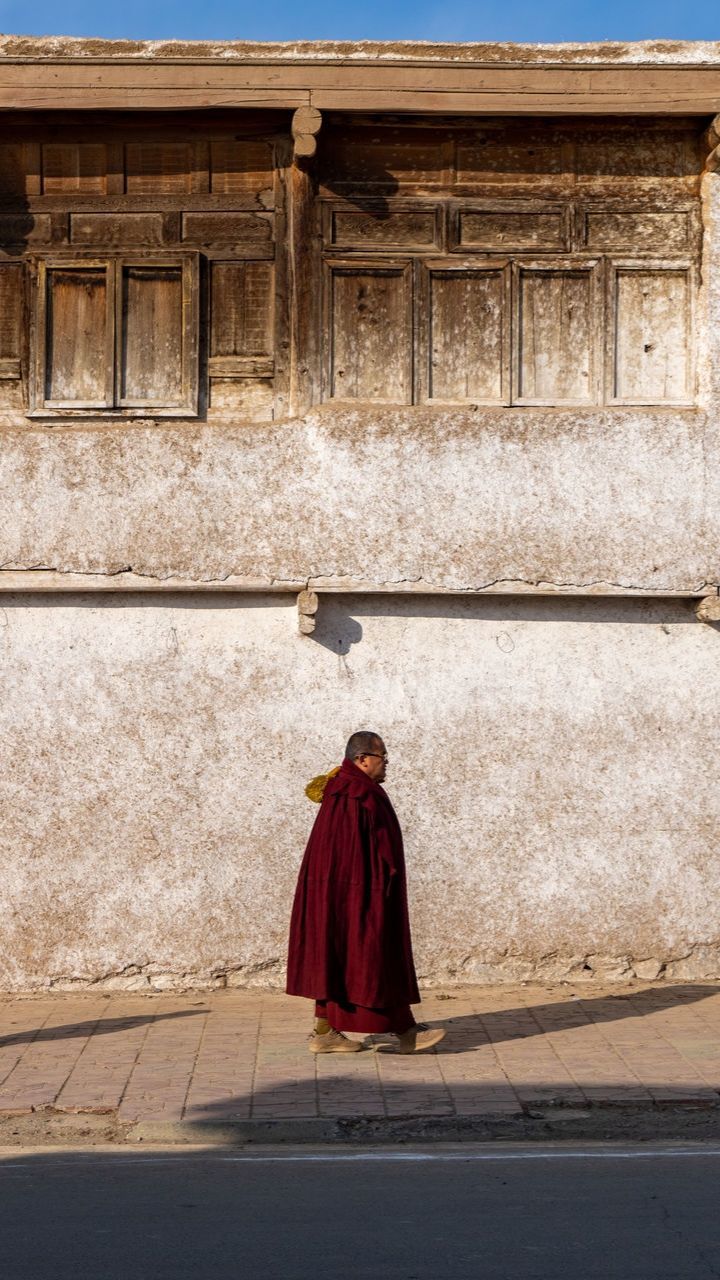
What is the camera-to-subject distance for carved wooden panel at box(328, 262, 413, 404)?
996cm

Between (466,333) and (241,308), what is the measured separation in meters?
1.47

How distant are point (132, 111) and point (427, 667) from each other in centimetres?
401

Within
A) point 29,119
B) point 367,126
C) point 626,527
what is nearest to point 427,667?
point 626,527

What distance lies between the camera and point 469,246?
1003cm

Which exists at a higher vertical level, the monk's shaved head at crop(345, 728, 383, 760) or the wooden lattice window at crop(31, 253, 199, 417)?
the wooden lattice window at crop(31, 253, 199, 417)

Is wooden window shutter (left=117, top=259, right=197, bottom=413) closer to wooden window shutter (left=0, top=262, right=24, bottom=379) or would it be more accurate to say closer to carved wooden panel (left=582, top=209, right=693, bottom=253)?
wooden window shutter (left=0, top=262, right=24, bottom=379)

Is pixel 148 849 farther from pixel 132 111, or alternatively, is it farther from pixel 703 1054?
pixel 132 111

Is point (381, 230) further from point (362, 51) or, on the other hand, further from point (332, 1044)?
point (332, 1044)

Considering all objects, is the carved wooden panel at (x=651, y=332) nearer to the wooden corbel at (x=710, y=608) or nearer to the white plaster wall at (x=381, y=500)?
the white plaster wall at (x=381, y=500)

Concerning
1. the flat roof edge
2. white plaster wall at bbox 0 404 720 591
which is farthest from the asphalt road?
the flat roof edge

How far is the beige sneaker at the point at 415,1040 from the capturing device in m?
8.09

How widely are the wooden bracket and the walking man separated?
4.74ft

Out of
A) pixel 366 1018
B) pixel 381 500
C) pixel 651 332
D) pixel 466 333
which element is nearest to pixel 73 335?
pixel 381 500

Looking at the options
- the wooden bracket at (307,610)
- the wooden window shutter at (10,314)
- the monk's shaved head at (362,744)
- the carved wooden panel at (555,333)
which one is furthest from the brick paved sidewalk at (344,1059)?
the wooden window shutter at (10,314)
